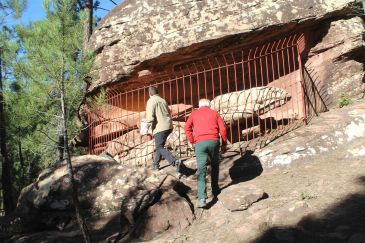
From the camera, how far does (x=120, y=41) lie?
28.7ft

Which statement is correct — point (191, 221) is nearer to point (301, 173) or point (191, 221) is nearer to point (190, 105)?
point (301, 173)

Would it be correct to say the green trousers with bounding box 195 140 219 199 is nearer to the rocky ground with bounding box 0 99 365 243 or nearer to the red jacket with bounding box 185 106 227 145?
the red jacket with bounding box 185 106 227 145

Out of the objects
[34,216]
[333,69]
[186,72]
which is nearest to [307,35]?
[333,69]

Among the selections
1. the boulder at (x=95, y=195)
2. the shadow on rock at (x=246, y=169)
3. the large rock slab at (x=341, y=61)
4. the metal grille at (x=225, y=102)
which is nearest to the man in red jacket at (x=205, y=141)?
the boulder at (x=95, y=195)

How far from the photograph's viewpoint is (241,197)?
211 inches

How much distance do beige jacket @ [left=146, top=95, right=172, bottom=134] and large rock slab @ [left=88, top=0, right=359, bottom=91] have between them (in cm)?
154

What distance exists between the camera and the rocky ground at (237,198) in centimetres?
471

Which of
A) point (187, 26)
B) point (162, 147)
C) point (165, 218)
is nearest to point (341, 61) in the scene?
point (187, 26)

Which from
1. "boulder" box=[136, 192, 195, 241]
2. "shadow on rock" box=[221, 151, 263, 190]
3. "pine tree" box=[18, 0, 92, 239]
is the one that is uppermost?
"pine tree" box=[18, 0, 92, 239]

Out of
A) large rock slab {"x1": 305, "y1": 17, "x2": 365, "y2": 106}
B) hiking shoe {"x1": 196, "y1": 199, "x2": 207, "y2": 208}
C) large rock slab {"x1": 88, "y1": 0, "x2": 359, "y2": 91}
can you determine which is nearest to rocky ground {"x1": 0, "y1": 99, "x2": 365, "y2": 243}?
hiking shoe {"x1": 196, "y1": 199, "x2": 207, "y2": 208}

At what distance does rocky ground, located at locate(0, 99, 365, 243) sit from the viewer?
185 inches

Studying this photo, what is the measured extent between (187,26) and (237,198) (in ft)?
13.6

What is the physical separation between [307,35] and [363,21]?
129cm

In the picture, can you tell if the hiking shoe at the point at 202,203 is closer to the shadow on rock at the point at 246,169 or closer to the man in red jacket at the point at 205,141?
the man in red jacket at the point at 205,141
